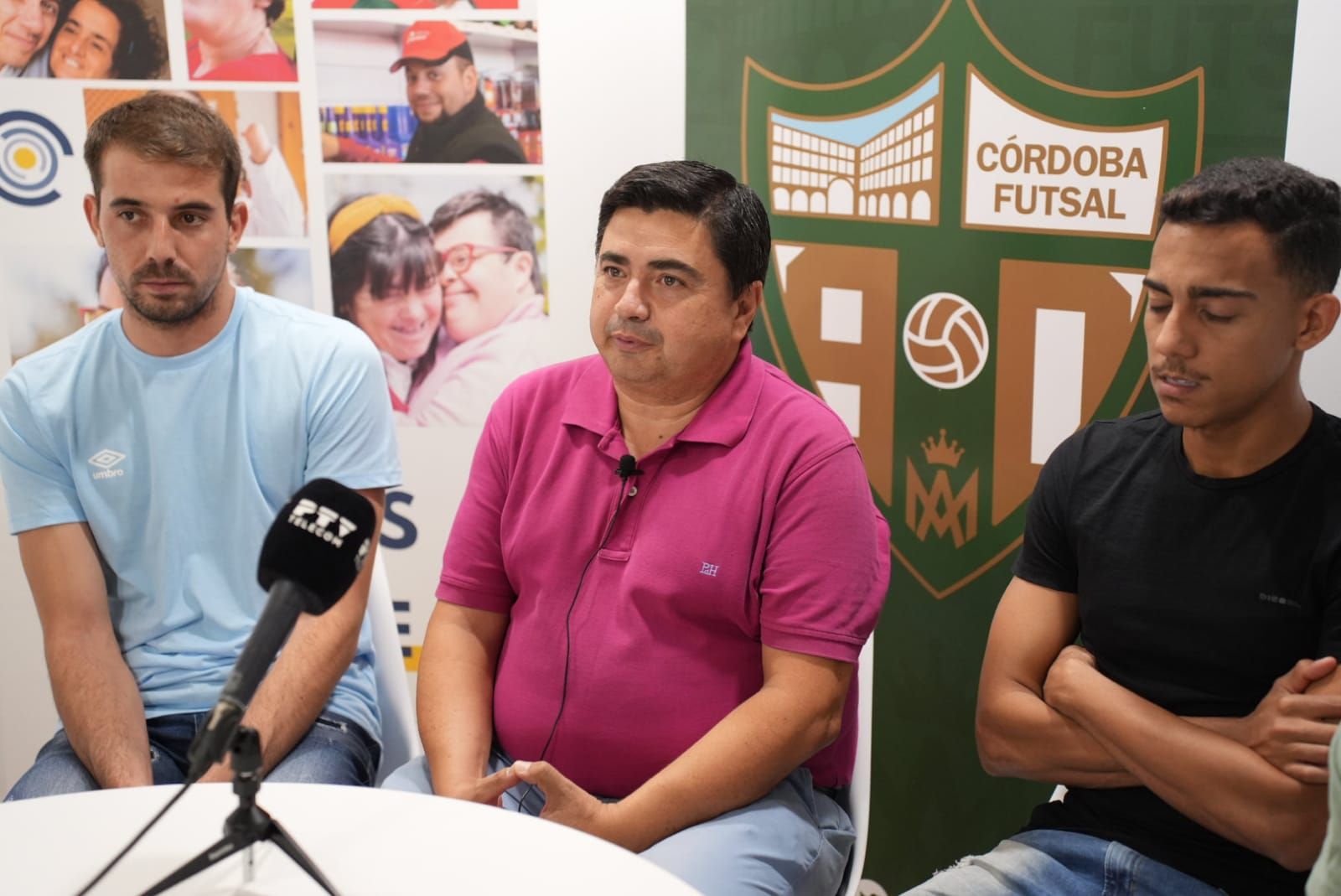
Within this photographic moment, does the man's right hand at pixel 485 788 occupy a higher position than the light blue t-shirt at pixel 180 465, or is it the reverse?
the light blue t-shirt at pixel 180 465

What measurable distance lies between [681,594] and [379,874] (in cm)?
75

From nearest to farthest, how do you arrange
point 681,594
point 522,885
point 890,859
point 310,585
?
1. point 310,585
2. point 522,885
3. point 681,594
4. point 890,859

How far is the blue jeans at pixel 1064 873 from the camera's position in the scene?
6.38 feet

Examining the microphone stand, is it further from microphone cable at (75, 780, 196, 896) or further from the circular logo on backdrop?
the circular logo on backdrop

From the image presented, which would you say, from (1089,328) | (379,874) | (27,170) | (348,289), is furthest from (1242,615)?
(27,170)

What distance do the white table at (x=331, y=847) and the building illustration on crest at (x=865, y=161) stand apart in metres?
1.58

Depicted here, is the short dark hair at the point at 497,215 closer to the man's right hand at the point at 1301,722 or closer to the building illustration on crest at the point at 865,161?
the building illustration on crest at the point at 865,161

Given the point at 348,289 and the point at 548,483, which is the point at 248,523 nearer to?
the point at 548,483

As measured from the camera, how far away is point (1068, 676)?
204 cm

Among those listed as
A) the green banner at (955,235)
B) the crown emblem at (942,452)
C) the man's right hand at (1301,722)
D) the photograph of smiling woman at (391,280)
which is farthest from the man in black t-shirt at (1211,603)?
the photograph of smiling woman at (391,280)

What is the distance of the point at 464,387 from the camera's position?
3297mm

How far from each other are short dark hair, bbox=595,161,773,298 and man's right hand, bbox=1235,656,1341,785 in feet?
3.45

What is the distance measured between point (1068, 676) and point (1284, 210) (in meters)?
0.78

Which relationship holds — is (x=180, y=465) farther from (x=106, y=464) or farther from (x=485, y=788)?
(x=485, y=788)
